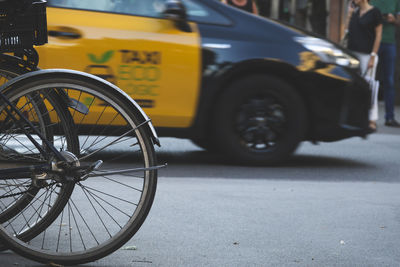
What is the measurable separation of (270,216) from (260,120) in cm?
223

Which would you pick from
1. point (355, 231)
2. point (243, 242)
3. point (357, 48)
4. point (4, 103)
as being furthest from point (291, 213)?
point (357, 48)

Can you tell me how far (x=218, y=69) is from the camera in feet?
23.4

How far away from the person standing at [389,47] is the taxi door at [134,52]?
17.5 ft

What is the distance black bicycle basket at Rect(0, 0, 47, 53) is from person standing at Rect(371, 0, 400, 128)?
8.79 meters

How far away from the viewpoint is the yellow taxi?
273 inches

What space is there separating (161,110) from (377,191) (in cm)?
189

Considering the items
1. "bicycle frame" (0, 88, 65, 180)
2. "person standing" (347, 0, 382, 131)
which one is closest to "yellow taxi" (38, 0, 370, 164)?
"person standing" (347, 0, 382, 131)

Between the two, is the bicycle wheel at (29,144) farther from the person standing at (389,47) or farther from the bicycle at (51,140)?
the person standing at (389,47)

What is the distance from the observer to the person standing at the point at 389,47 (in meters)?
11.8

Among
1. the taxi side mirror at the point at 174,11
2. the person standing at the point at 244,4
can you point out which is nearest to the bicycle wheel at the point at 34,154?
the taxi side mirror at the point at 174,11

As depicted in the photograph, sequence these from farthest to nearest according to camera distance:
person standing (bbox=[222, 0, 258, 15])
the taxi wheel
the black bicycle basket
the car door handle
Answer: person standing (bbox=[222, 0, 258, 15])
the taxi wheel
the car door handle
the black bicycle basket

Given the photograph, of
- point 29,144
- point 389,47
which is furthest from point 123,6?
point 389,47

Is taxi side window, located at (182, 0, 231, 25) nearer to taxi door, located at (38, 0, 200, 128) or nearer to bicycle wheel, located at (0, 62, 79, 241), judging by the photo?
taxi door, located at (38, 0, 200, 128)

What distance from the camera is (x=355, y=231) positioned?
189 inches
